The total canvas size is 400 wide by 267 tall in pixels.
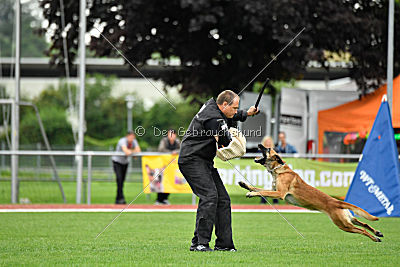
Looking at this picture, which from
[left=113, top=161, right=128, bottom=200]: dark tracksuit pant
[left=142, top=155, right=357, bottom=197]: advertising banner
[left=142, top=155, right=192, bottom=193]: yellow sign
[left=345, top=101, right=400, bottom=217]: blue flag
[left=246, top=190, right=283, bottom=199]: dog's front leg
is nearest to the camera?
[left=246, top=190, right=283, bottom=199]: dog's front leg

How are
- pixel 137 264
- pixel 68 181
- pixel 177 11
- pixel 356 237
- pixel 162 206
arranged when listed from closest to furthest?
pixel 137 264, pixel 356 237, pixel 162 206, pixel 177 11, pixel 68 181

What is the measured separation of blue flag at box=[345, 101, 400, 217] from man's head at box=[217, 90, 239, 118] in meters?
4.97

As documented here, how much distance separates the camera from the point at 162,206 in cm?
1695

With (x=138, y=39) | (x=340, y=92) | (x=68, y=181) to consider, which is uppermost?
(x=138, y=39)

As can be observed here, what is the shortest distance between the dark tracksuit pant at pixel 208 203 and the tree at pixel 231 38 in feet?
39.3

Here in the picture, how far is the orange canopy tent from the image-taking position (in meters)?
21.9

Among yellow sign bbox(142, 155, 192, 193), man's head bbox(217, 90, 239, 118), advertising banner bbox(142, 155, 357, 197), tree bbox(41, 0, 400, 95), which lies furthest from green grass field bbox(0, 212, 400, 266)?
tree bbox(41, 0, 400, 95)

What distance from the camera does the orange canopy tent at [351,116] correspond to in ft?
71.9

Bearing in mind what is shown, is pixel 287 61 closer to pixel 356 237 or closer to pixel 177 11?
pixel 177 11

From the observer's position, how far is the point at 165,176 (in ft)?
56.2

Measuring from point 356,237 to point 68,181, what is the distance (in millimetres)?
15285

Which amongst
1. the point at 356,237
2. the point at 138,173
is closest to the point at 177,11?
the point at 138,173

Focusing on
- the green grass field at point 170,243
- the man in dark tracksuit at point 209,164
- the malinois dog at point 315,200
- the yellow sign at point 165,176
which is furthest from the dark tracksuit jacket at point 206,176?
the yellow sign at point 165,176

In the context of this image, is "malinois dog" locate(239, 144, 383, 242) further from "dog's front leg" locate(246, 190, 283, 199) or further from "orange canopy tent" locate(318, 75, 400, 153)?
"orange canopy tent" locate(318, 75, 400, 153)
